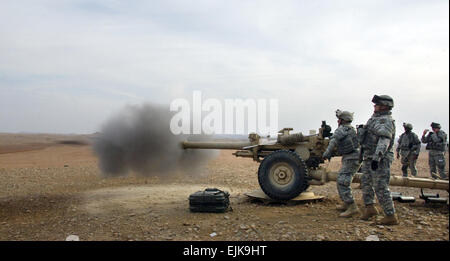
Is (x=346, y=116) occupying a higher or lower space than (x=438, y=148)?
higher

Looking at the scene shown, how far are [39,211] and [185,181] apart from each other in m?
4.95

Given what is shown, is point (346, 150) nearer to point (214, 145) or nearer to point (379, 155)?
point (379, 155)

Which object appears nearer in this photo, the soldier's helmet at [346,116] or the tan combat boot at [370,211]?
the tan combat boot at [370,211]

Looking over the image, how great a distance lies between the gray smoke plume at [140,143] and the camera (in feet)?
33.4

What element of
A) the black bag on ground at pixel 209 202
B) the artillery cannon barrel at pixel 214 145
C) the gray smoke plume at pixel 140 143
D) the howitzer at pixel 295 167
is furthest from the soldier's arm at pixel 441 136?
the black bag on ground at pixel 209 202

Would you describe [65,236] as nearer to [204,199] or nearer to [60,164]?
[204,199]

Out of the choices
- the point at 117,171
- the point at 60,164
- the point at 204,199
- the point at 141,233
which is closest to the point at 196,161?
the point at 117,171

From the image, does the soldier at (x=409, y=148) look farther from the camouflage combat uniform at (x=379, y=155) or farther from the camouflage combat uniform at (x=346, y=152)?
the camouflage combat uniform at (x=379, y=155)

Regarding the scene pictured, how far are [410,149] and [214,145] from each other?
6.35 meters

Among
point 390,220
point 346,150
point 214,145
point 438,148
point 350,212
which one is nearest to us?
point 390,220

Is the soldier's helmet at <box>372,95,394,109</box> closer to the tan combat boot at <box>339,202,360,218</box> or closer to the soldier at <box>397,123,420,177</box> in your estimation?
the tan combat boot at <box>339,202,360,218</box>

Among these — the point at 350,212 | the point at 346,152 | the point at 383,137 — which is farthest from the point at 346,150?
the point at 350,212

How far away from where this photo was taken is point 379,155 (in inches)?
239

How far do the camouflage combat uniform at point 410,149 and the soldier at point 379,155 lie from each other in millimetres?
6266
